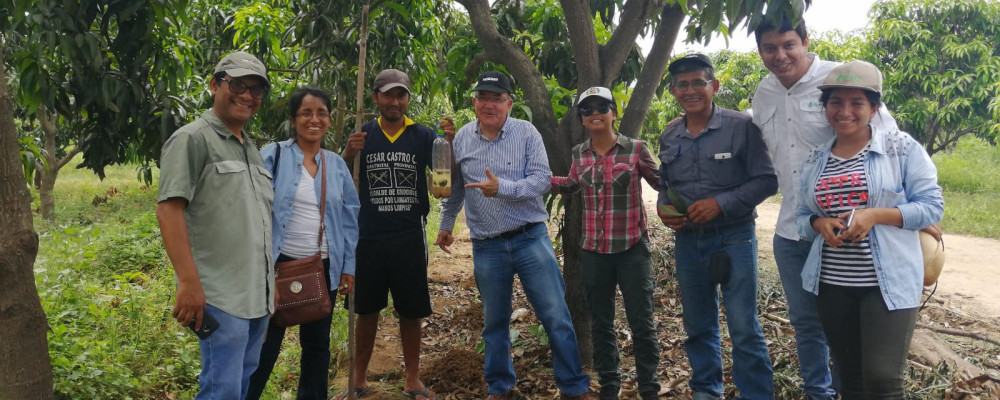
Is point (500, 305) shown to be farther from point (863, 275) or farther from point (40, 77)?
point (40, 77)

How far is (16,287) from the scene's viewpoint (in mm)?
2695

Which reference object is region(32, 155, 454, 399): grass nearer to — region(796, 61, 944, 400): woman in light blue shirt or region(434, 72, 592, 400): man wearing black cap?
region(434, 72, 592, 400): man wearing black cap

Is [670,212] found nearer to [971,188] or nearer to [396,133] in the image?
[396,133]

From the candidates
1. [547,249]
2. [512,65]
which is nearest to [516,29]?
[512,65]

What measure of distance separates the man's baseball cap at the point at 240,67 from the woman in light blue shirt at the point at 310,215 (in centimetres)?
48

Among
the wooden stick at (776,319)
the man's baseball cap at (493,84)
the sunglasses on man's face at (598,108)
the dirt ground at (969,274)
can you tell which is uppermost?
the man's baseball cap at (493,84)

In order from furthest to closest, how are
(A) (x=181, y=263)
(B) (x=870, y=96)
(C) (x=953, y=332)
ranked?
(C) (x=953, y=332), (B) (x=870, y=96), (A) (x=181, y=263)

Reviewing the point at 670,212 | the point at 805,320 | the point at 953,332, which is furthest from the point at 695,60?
the point at 953,332

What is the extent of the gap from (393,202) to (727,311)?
1.80 metres

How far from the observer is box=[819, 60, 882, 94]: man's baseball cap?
249 centimetres

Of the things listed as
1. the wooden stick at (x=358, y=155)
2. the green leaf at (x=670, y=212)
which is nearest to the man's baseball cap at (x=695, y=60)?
the green leaf at (x=670, y=212)

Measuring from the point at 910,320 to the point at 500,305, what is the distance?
187cm

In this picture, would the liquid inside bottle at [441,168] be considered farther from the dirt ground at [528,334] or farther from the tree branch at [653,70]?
the dirt ground at [528,334]

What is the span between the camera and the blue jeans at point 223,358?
241 cm
